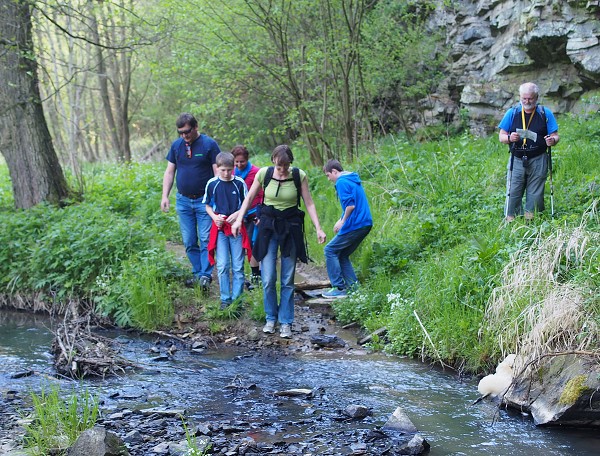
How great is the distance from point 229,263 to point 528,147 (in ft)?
14.0

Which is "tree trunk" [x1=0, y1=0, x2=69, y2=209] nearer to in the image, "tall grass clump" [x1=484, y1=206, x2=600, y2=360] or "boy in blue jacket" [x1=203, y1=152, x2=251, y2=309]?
"boy in blue jacket" [x1=203, y1=152, x2=251, y2=309]

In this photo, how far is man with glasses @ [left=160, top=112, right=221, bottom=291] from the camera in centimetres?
917

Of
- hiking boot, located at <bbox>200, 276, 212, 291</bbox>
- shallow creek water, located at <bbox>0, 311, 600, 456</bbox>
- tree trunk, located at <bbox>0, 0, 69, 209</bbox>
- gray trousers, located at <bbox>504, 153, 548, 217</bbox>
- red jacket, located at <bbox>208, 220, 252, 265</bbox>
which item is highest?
tree trunk, located at <bbox>0, 0, 69, 209</bbox>

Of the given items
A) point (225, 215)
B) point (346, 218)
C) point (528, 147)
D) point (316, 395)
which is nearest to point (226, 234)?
point (225, 215)

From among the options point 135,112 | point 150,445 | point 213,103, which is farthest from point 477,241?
point 135,112

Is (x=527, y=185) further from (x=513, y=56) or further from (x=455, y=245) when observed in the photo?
(x=513, y=56)

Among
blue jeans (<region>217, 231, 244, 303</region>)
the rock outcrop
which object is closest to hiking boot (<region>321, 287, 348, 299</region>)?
blue jeans (<region>217, 231, 244, 303</region>)

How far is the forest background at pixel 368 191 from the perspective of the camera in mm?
7176

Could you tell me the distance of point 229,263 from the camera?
883 centimetres

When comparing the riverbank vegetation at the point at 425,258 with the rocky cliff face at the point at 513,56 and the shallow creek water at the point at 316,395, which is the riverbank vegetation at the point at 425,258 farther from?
the rocky cliff face at the point at 513,56

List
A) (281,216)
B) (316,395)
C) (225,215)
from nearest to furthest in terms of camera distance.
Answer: (316,395) → (281,216) → (225,215)

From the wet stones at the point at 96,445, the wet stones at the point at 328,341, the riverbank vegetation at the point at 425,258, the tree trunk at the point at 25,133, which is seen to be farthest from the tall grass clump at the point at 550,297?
the tree trunk at the point at 25,133

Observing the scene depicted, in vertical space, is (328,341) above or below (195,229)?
below

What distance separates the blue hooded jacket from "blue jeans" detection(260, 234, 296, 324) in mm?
1383
